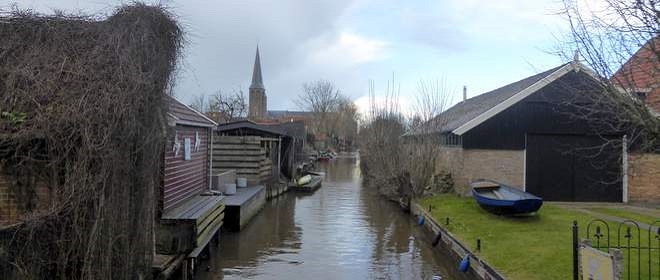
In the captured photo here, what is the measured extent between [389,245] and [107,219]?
28.2 ft

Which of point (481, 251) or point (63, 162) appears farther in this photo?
point (481, 251)

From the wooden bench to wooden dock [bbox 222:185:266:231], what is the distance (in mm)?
2377

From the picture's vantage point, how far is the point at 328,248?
1249cm

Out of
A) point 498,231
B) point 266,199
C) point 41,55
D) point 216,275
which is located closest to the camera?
point 41,55

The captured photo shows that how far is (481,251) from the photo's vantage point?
10164 millimetres

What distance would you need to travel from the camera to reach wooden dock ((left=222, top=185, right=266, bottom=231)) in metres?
14.2

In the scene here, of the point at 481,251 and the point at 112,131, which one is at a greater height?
the point at 112,131

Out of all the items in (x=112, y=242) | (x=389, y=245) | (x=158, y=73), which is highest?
(x=158, y=73)

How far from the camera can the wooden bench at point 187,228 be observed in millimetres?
8812

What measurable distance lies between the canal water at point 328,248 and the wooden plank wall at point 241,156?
1.67 m

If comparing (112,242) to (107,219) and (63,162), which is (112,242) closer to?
(107,219)

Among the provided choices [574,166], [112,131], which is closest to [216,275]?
[112,131]

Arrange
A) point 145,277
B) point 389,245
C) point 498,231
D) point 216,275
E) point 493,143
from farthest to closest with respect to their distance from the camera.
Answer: point 493,143
point 389,245
point 498,231
point 216,275
point 145,277

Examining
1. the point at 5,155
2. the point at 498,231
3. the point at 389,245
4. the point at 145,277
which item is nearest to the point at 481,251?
the point at 498,231
